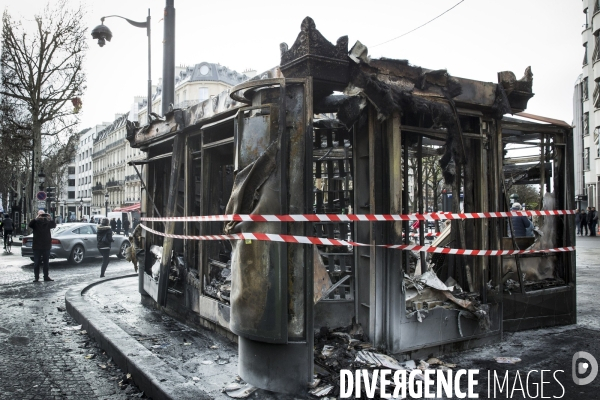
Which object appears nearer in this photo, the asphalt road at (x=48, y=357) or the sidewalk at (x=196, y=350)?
the sidewalk at (x=196, y=350)

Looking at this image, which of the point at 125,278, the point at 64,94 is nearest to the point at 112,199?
the point at 64,94

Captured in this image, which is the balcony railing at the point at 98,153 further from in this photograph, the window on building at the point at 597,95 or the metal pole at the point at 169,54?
the metal pole at the point at 169,54

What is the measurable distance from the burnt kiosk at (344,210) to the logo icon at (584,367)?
0.91 m

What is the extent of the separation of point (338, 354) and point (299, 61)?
285 cm

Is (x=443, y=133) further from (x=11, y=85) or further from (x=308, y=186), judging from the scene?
(x=11, y=85)

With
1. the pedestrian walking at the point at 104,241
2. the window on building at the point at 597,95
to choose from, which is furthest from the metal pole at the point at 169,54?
the window on building at the point at 597,95

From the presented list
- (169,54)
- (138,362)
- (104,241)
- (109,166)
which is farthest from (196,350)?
(109,166)

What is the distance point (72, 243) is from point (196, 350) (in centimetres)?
1241

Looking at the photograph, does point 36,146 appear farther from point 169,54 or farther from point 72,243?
point 169,54

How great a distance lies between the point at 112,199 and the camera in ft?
294

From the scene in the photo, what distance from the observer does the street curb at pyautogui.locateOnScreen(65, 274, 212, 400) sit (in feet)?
13.8

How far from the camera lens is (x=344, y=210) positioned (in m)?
6.92

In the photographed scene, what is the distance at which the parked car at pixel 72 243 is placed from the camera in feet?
52.0

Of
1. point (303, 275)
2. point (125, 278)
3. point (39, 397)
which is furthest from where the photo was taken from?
point (125, 278)
